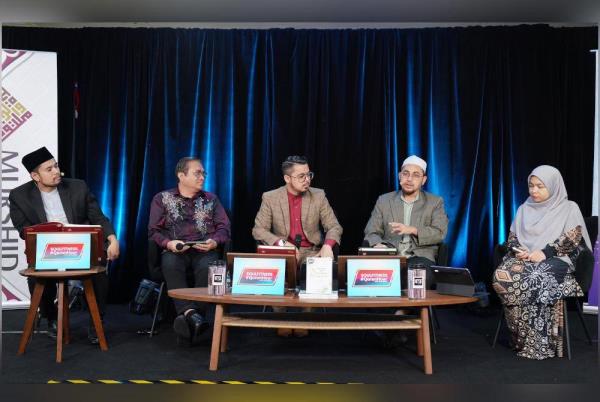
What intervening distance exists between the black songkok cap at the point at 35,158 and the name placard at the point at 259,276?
161cm

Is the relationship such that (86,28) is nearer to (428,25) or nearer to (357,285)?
(428,25)

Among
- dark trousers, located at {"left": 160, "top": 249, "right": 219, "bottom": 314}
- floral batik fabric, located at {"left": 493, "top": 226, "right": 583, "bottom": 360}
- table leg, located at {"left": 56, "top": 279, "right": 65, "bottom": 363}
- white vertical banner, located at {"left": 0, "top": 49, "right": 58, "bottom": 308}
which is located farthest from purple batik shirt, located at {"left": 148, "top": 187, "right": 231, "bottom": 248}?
floral batik fabric, located at {"left": 493, "top": 226, "right": 583, "bottom": 360}

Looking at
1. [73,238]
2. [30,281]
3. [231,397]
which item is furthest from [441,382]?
[30,281]

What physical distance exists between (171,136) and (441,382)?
3.17 metres

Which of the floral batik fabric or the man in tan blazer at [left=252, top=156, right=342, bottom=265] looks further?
the man in tan blazer at [left=252, top=156, right=342, bottom=265]

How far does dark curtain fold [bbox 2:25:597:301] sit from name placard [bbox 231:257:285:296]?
2006 millimetres

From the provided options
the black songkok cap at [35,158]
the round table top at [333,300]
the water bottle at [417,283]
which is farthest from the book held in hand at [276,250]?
the black songkok cap at [35,158]

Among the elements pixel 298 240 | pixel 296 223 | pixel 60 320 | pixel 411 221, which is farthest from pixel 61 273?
pixel 411 221

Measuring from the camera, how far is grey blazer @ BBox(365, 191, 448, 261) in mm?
4348

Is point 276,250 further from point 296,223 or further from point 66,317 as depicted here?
point 66,317

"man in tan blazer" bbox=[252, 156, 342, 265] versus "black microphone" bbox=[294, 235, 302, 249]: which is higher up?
"man in tan blazer" bbox=[252, 156, 342, 265]

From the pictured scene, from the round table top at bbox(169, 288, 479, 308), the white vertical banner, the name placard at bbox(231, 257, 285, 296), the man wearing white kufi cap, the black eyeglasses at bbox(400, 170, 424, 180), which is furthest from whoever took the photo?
the white vertical banner

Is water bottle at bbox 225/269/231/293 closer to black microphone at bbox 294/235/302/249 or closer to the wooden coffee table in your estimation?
the wooden coffee table

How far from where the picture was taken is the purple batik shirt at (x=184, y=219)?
4.38 meters
